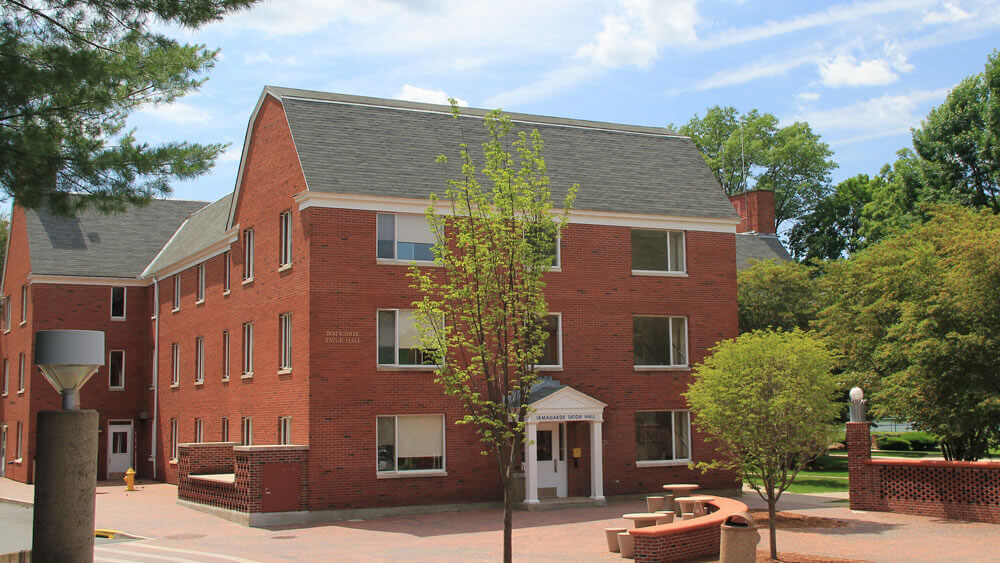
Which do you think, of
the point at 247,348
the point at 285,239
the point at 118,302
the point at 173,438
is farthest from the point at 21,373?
the point at 285,239

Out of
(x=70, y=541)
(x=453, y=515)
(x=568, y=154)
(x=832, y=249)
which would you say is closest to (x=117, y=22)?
(x=70, y=541)

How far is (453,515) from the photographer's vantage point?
80.4ft

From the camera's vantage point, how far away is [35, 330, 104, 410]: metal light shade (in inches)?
363

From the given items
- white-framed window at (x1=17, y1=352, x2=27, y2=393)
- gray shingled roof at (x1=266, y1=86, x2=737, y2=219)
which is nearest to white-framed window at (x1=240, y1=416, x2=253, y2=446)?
gray shingled roof at (x1=266, y1=86, x2=737, y2=219)

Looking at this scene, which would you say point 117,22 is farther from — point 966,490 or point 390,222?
point 966,490

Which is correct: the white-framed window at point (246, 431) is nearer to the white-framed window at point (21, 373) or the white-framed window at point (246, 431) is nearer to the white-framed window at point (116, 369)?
the white-framed window at point (116, 369)

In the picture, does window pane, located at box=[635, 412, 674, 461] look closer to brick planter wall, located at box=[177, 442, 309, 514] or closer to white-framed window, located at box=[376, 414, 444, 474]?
white-framed window, located at box=[376, 414, 444, 474]

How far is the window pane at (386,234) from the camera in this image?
25.5 meters

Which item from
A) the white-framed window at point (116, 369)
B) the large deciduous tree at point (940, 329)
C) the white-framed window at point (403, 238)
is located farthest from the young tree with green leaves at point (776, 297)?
the white-framed window at point (116, 369)

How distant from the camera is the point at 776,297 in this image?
1431 inches

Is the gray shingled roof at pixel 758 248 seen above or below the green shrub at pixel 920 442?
above

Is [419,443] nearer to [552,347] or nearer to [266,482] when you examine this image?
[266,482]

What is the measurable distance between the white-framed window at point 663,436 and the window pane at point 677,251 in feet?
14.0

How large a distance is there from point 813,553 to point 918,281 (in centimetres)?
1067
